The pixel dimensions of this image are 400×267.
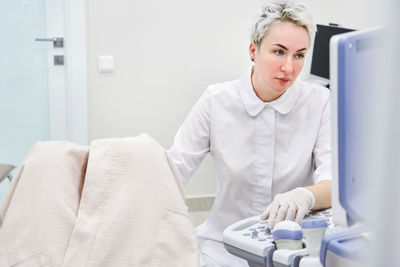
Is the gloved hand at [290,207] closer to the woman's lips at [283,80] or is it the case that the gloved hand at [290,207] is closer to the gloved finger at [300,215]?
the gloved finger at [300,215]

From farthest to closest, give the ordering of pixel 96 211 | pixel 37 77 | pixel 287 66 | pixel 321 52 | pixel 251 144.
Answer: pixel 37 77, pixel 321 52, pixel 251 144, pixel 287 66, pixel 96 211

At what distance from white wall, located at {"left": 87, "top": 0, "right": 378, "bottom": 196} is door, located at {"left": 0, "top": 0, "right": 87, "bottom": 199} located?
91mm

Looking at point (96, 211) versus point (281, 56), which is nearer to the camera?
point (96, 211)

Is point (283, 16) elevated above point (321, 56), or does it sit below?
above

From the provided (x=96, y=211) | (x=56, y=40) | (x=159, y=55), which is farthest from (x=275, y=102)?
(x=56, y=40)

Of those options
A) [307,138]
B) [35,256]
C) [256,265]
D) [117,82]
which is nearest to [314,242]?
[256,265]

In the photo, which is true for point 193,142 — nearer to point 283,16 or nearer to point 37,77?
point 283,16

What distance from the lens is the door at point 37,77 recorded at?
329 centimetres

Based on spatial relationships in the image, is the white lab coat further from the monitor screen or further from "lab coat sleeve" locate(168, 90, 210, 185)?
the monitor screen

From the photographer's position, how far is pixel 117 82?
3379mm

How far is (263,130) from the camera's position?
175 centimetres

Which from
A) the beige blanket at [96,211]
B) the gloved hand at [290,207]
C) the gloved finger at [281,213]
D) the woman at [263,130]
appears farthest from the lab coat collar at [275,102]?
the beige blanket at [96,211]

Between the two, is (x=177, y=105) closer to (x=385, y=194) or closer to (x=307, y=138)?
(x=307, y=138)

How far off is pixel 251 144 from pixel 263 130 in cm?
6
